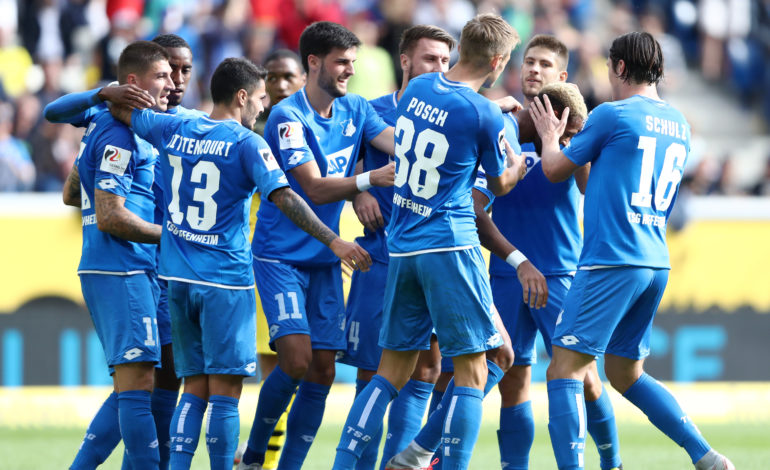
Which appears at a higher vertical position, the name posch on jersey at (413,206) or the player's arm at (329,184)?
the player's arm at (329,184)

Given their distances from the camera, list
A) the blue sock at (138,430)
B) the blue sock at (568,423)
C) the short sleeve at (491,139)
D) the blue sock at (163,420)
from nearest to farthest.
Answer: the short sleeve at (491,139), the blue sock at (568,423), the blue sock at (138,430), the blue sock at (163,420)

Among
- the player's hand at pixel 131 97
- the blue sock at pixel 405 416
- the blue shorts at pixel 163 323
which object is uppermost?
the player's hand at pixel 131 97

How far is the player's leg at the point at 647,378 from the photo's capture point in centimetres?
643

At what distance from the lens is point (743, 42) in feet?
56.2

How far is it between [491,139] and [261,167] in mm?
1247

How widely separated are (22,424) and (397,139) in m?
6.67

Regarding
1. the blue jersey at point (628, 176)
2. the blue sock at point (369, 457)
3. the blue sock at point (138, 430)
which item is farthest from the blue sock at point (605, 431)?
the blue sock at point (138, 430)

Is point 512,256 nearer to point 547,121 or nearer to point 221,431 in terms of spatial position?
point 547,121

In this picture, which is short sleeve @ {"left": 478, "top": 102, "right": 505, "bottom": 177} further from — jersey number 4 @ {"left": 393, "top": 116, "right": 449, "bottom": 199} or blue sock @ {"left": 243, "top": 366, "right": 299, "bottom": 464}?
blue sock @ {"left": 243, "top": 366, "right": 299, "bottom": 464}

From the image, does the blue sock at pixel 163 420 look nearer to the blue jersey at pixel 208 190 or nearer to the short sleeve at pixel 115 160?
the blue jersey at pixel 208 190

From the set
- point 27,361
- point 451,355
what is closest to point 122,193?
point 451,355

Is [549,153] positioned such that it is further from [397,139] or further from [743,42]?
[743,42]

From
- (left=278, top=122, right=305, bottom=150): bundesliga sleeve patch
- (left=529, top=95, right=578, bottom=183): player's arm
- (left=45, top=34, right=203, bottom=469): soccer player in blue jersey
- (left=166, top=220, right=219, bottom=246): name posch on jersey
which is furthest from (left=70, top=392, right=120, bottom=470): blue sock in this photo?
(left=529, top=95, right=578, bottom=183): player's arm

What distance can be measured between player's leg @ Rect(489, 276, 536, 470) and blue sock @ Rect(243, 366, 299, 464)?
1.32 meters
